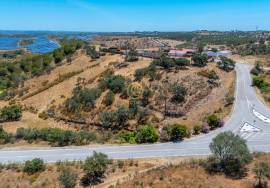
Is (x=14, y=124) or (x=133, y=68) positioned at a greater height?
(x=133, y=68)

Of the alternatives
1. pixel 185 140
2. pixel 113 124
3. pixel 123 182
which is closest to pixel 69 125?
pixel 113 124

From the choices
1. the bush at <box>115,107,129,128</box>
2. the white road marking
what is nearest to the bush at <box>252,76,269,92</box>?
the white road marking

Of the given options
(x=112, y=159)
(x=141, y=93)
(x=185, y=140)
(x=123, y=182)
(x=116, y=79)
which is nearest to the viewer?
(x=123, y=182)

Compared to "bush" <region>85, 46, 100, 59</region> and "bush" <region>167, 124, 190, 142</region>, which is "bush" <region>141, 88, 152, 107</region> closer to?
"bush" <region>167, 124, 190, 142</region>

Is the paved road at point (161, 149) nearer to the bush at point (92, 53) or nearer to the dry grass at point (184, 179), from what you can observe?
the dry grass at point (184, 179)

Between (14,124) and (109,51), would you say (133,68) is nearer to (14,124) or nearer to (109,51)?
(109,51)

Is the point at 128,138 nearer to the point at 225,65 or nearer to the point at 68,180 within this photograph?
the point at 68,180
